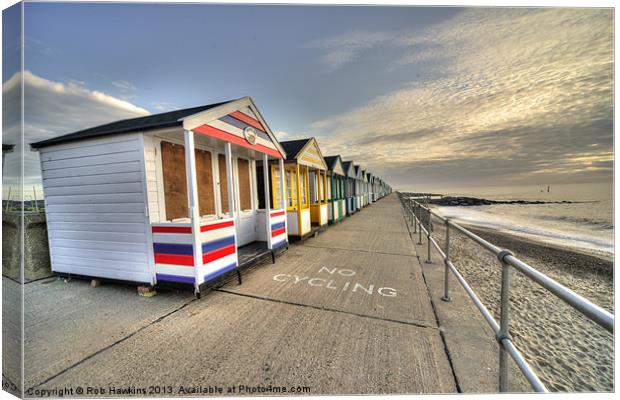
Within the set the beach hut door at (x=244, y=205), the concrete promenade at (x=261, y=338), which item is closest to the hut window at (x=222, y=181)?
the beach hut door at (x=244, y=205)

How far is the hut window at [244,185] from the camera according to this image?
6125 mm

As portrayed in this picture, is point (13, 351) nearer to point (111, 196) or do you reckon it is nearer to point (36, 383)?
point (36, 383)

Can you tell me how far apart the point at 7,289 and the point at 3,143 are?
137cm

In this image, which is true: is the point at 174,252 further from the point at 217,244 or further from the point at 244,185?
the point at 244,185

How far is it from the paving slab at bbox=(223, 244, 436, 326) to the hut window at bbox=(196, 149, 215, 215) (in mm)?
1620

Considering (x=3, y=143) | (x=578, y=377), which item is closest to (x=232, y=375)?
(x=3, y=143)

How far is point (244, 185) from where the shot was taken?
6305 mm

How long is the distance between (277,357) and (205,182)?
12.4 ft

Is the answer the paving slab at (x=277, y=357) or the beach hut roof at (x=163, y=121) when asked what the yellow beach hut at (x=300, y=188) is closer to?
the beach hut roof at (x=163, y=121)

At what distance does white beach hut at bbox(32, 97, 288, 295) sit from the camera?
346cm

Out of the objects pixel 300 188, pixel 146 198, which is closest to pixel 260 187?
pixel 300 188

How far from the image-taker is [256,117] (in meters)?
5.10

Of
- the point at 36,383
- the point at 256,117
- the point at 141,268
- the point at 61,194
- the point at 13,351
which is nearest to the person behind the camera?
the point at 36,383

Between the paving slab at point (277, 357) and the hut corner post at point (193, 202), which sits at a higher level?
the hut corner post at point (193, 202)
